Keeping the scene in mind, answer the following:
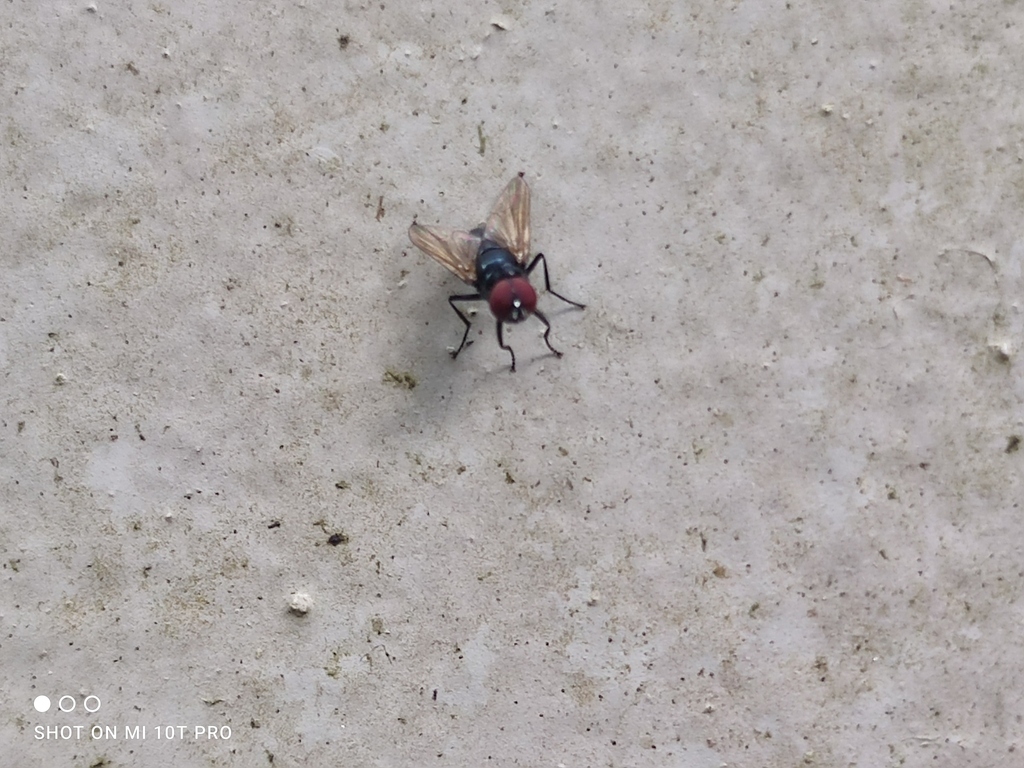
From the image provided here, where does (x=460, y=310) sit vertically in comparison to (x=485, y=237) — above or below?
below

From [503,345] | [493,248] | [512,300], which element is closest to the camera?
[512,300]

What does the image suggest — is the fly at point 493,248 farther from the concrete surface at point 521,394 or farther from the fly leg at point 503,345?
the concrete surface at point 521,394

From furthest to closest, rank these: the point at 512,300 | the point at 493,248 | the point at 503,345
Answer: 1. the point at 503,345
2. the point at 493,248
3. the point at 512,300

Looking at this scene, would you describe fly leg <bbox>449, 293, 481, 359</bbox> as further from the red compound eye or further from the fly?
the red compound eye

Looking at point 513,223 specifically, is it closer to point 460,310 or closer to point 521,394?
point 460,310

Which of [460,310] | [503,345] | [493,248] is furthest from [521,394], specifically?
[493,248]

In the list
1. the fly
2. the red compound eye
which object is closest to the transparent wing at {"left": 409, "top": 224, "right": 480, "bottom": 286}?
the fly
